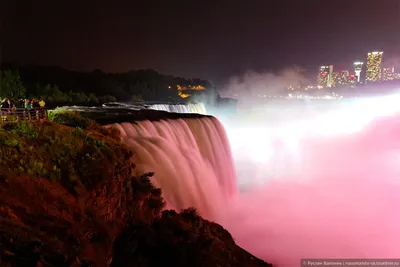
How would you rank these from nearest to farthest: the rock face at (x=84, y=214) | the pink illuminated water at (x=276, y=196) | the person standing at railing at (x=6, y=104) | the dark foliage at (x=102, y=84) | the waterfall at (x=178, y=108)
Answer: the rock face at (x=84, y=214) → the pink illuminated water at (x=276, y=196) → the person standing at railing at (x=6, y=104) → the waterfall at (x=178, y=108) → the dark foliage at (x=102, y=84)

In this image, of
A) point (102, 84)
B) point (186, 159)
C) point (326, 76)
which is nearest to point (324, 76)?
point (326, 76)

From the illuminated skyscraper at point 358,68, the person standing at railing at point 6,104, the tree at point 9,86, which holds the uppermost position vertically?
the illuminated skyscraper at point 358,68

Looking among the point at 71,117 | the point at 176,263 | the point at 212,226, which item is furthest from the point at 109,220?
the point at 71,117

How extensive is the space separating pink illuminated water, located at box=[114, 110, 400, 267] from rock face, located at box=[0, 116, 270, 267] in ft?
7.23

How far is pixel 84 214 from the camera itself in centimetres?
539

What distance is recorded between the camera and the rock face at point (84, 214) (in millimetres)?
4539

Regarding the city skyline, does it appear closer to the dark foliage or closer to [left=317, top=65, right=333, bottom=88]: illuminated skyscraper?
[left=317, top=65, right=333, bottom=88]: illuminated skyscraper

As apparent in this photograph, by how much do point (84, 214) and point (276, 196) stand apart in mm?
13332

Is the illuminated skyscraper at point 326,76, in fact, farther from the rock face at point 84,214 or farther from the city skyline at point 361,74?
the rock face at point 84,214

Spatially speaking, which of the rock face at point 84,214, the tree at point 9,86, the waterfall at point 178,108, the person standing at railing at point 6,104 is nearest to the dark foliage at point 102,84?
the tree at point 9,86

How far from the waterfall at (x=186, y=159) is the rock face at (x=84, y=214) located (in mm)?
1580

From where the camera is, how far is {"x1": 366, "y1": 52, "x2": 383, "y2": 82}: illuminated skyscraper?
122 m

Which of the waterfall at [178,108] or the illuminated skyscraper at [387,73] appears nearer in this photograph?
the waterfall at [178,108]

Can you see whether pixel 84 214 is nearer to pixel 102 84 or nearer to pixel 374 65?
pixel 102 84
